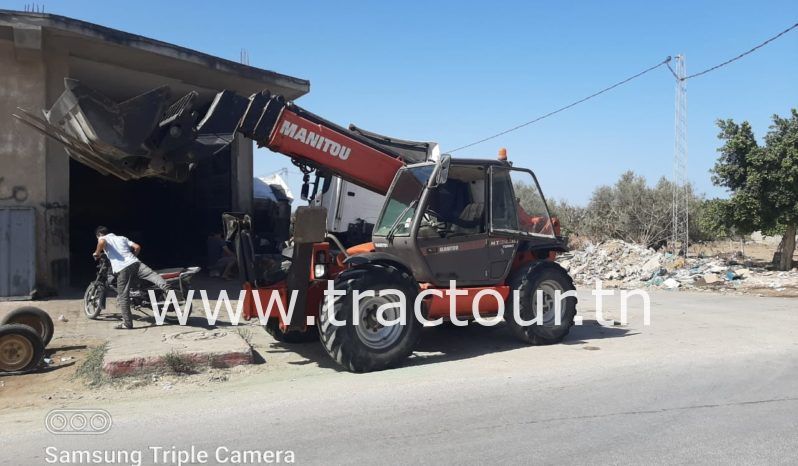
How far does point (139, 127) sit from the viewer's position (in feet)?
21.7

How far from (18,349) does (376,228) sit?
15.2 ft

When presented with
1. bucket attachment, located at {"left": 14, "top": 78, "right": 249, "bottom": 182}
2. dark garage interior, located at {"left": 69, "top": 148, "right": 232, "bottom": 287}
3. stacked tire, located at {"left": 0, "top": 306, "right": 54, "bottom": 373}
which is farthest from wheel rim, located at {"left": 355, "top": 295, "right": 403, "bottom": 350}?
dark garage interior, located at {"left": 69, "top": 148, "right": 232, "bottom": 287}

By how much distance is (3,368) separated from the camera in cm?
677

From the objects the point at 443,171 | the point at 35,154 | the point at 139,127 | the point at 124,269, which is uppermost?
the point at 35,154

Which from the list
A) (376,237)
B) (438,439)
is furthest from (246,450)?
(376,237)

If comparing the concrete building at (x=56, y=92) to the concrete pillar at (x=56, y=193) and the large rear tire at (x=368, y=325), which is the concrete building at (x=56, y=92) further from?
the large rear tire at (x=368, y=325)

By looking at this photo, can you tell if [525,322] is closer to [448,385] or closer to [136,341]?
[448,385]

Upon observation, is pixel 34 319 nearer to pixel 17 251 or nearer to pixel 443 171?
pixel 17 251

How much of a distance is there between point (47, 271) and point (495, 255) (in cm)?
927

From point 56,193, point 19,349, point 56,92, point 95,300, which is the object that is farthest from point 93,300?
point 56,92

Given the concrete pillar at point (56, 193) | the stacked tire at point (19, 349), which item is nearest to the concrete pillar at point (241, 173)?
the concrete pillar at point (56, 193)

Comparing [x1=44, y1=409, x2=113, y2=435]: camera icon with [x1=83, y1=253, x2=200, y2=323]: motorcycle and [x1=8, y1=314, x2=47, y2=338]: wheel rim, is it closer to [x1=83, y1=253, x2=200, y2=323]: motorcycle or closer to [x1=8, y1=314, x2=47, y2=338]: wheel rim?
[x1=8, y1=314, x2=47, y2=338]: wheel rim

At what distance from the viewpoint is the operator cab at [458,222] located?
7.50 metres

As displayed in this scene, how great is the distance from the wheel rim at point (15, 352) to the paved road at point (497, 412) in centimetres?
161
